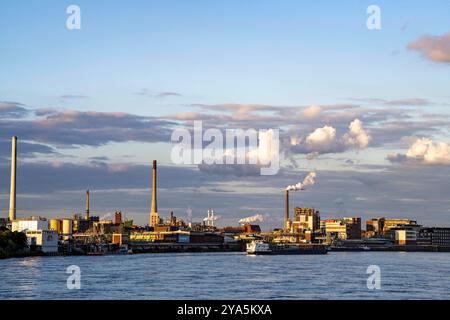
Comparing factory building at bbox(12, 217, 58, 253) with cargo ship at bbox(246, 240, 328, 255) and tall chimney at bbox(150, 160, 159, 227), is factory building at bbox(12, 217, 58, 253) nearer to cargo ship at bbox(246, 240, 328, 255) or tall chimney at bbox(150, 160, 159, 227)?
cargo ship at bbox(246, 240, 328, 255)

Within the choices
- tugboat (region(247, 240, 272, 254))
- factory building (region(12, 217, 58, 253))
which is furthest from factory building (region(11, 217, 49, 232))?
tugboat (region(247, 240, 272, 254))

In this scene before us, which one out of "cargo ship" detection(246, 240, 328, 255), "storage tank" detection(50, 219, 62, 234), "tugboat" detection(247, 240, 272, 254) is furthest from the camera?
"storage tank" detection(50, 219, 62, 234)

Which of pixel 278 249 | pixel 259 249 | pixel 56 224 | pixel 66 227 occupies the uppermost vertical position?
pixel 56 224

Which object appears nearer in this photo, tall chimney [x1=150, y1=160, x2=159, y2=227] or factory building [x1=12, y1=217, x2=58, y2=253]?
factory building [x1=12, y1=217, x2=58, y2=253]

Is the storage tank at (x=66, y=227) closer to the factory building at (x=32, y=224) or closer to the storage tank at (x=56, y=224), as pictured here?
the storage tank at (x=56, y=224)

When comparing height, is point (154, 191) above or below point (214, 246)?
above

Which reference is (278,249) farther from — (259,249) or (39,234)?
(39,234)

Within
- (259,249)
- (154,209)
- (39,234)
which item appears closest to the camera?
(39,234)

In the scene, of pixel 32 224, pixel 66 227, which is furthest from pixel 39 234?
pixel 66 227

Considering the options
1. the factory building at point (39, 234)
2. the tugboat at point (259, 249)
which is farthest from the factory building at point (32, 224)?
the tugboat at point (259, 249)
